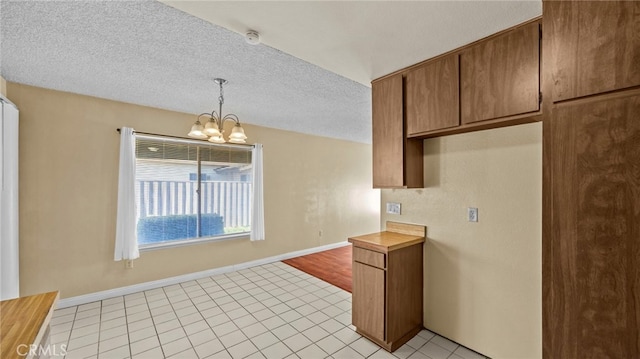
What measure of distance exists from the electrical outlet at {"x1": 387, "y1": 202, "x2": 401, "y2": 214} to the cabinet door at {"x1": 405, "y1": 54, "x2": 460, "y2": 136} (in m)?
0.78

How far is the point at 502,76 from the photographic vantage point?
1.76 meters

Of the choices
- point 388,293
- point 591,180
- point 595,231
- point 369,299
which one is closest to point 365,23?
point 591,180

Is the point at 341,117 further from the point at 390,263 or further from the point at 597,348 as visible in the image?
the point at 597,348

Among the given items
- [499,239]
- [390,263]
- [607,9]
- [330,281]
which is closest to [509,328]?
[499,239]

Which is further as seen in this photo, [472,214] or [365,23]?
[472,214]

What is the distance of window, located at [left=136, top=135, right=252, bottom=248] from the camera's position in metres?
3.52

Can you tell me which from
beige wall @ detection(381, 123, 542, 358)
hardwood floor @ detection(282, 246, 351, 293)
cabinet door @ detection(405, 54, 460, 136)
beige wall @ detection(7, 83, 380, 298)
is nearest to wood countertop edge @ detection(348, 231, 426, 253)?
beige wall @ detection(381, 123, 542, 358)

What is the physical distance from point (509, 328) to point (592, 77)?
1.81 meters

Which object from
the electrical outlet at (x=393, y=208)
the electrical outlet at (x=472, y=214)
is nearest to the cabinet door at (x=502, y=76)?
the electrical outlet at (x=472, y=214)

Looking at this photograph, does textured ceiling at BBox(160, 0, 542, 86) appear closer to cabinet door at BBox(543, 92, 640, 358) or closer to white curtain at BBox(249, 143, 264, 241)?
cabinet door at BBox(543, 92, 640, 358)

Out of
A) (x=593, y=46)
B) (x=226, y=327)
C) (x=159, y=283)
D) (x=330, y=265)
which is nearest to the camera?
(x=593, y=46)

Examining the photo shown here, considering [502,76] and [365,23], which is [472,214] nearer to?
[502,76]

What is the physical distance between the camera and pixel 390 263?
2.16m

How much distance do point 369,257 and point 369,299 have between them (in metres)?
0.38
